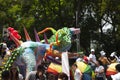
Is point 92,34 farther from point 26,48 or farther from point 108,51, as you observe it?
point 26,48

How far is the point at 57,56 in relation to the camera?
50.3ft

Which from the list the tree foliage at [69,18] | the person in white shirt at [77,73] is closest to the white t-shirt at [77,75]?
the person in white shirt at [77,73]

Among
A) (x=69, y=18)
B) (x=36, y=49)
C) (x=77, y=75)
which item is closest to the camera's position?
(x=77, y=75)

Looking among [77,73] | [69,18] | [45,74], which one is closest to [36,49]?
[77,73]

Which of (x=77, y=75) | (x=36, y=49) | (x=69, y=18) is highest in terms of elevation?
(x=36, y=49)

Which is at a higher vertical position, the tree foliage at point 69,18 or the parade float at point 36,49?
the parade float at point 36,49

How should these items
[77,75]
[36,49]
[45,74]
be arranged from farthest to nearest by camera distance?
[36,49] < [77,75] < [45,74]

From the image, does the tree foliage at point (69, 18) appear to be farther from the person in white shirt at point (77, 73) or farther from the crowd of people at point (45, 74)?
the person in white shirt at point (77, 73)

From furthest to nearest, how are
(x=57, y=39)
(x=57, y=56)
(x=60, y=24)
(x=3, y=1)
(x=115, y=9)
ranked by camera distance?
(x=3, y=1), (x=60, y=24), (x=115, y=9), (x=57, y=39), (x=57, y=56)

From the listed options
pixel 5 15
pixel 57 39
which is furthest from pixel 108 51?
pixel 57 39

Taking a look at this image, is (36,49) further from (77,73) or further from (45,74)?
(45,74)

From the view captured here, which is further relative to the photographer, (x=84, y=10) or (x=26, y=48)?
(x=84, y=10)

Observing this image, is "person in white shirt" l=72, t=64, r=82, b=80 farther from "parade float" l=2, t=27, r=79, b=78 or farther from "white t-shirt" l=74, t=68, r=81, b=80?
"parade float" l=2, t=27, r=79, b=78

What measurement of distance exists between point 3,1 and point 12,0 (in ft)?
2.86
